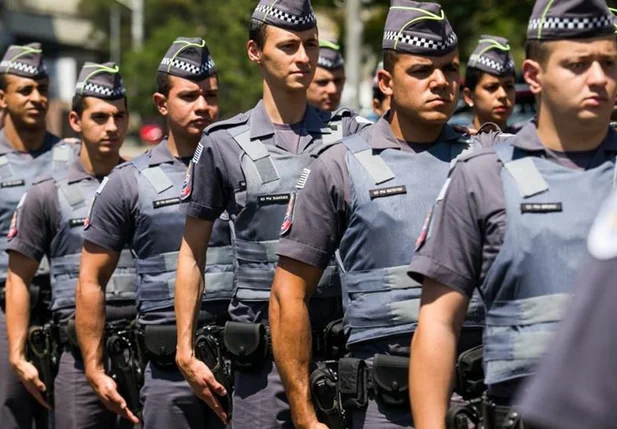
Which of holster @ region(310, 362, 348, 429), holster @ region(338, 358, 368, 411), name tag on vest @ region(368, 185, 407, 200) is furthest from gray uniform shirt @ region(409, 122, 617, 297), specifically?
holster @ region(310, 362, 348, 429)

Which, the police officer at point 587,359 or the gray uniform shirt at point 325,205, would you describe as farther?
the gray uniform shirt at point 325,205

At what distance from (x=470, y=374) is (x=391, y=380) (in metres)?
0.29

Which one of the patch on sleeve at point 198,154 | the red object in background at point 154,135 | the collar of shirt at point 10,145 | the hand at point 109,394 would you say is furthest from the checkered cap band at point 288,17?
the collar of shirt at point 10,145

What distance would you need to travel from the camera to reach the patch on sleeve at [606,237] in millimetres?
2123

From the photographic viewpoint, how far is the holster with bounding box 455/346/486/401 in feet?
16.0

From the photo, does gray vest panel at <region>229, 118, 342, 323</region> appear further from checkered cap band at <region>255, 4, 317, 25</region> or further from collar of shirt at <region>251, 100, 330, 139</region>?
checkered cap band at <region>255, 4, 317, 25</region>

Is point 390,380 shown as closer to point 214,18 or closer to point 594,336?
point 594,336

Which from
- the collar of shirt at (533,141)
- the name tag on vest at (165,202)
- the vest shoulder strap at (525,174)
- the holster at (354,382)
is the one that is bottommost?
the holster at (354,382)

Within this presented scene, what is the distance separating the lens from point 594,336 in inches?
82.6

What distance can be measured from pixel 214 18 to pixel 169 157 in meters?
54.2

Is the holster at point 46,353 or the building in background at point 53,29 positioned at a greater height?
the holster at point 46,353

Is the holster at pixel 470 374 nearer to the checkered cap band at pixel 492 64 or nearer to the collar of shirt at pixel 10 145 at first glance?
the checkered cap band at pixel 492 64

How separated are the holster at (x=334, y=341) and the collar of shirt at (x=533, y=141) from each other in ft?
6.27

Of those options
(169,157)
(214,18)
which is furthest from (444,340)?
(214,18)
